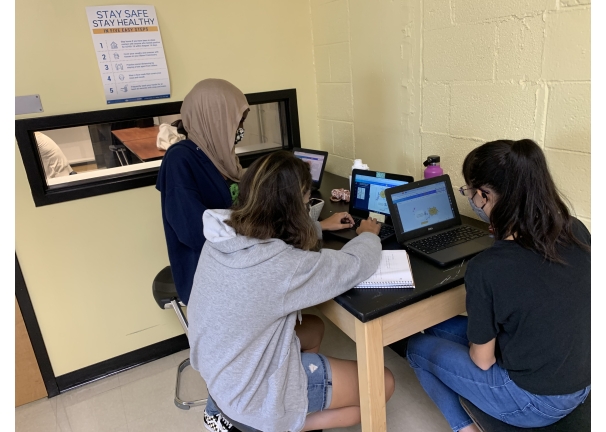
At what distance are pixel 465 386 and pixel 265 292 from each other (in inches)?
26.0

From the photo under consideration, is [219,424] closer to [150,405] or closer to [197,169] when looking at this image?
[150,405]

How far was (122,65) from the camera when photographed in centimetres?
203

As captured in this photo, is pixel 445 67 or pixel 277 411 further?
pixel 445 67

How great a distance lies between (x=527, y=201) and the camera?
3.57 ft

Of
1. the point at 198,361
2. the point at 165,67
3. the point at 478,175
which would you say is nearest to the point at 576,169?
the point at 478,175

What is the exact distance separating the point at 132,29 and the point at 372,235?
152cm

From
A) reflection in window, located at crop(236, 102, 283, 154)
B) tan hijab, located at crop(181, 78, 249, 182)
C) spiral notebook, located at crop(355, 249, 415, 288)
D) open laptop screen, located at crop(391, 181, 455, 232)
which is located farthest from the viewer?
reflection in window, located at crop(236, 102, 283, 154)

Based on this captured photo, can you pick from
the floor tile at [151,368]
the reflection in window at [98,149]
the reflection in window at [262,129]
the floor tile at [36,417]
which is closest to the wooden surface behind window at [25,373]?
the floor tile at [36,417]

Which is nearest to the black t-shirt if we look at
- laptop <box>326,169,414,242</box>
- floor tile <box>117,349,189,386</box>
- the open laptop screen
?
the open laptop screen

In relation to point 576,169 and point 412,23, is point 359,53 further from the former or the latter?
point 576,169

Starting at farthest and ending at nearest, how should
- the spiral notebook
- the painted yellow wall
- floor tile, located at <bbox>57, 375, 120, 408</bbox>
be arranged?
floor tile, located at <bbox>57, 375, 120, 408</bbox>
the painted yellow wall
the spiral notebook

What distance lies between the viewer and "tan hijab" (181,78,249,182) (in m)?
1.66

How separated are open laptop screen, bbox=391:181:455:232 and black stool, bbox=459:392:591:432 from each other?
0.63 meters

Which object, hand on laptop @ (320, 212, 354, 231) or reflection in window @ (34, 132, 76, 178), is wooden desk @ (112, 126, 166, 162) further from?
hand on laptop @ (320, 212, 354, 231)
